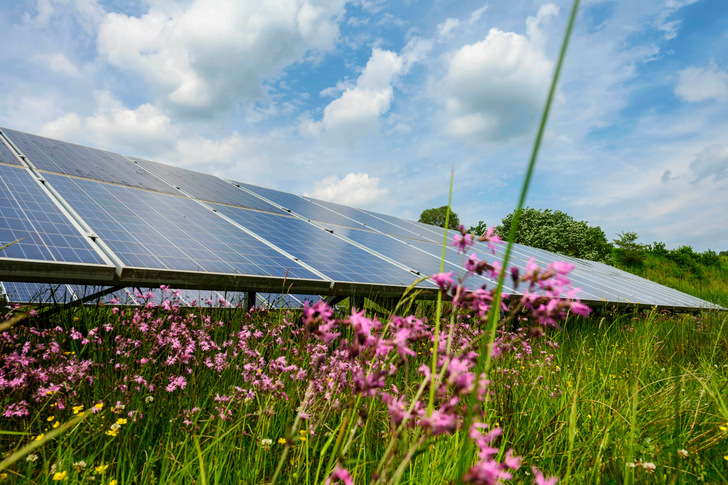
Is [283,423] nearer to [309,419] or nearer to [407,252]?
[309,419]

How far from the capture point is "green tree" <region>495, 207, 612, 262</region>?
36.5 meters

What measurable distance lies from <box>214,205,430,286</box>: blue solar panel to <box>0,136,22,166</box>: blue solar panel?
126 inches

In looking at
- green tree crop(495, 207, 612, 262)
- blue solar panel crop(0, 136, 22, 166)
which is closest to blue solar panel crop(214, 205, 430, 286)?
blue solar panel crop(0, 136, 22, 166)

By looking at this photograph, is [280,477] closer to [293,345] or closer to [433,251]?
[293,345]

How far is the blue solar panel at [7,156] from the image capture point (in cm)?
649

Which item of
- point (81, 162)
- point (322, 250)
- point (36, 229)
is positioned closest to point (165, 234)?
point (36, 229)

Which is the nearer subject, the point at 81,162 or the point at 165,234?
the point at 165,234

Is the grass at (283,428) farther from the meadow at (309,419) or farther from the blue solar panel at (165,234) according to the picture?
the blue solar panel at (165,234)

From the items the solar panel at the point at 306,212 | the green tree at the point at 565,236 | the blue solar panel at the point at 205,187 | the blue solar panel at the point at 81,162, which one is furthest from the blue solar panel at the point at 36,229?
the green tree at the point at 565,236

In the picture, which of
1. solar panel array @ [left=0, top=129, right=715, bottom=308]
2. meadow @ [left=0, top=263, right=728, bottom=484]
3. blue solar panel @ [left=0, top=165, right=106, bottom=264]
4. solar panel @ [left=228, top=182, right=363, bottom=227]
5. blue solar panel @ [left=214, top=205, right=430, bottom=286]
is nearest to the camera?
meadow @ [left=0, top=263, right=728, bottom=484]

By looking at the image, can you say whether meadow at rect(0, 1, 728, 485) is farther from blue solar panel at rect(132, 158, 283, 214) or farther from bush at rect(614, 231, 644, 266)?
bush at rect(614, 231, 644, 266)

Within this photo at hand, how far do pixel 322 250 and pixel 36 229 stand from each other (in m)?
3.80

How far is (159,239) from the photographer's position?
4.99 m

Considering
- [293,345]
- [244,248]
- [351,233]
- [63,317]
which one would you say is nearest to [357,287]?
[293,345]
